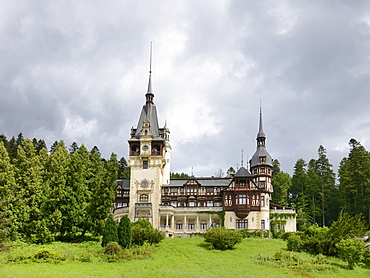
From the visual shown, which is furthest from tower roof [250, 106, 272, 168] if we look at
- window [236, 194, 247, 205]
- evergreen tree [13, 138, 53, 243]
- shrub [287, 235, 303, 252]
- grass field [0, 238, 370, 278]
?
evergreen tree [13, 138, 53, 243]

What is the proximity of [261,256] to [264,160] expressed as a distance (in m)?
33.3

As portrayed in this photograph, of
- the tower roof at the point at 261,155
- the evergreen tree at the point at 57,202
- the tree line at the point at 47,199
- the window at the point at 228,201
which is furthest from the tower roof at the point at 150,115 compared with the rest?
the evergreen tree at the point at 57,202

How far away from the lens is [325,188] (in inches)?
3036

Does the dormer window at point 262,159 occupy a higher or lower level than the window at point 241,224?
higher

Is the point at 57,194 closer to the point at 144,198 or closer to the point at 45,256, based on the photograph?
the point at 45,256

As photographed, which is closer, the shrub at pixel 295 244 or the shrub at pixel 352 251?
the shrub at pixel 352 251

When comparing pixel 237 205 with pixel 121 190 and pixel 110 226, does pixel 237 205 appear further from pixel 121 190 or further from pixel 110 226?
pixel 110 226

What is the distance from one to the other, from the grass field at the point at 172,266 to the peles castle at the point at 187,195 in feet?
62.5

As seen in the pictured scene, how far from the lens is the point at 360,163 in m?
64.7

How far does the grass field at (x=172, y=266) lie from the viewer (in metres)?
28.1

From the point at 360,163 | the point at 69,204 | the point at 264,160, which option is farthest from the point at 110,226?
the point at 360,163

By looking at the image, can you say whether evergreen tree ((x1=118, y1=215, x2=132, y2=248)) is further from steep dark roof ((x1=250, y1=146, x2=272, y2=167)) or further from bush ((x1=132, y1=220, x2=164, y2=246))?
steep dark roof ((x1=250, y1=146, x2=272, y2=167))

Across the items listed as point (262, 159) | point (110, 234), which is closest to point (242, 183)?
point (262, 159)

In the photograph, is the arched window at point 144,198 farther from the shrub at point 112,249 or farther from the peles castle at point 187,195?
the shrub at point 112,249
